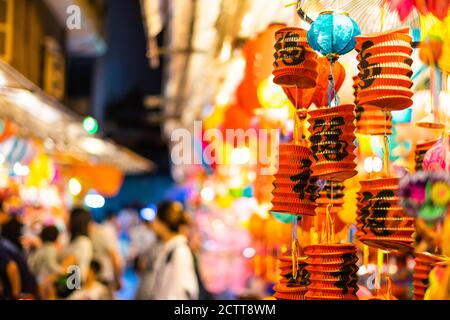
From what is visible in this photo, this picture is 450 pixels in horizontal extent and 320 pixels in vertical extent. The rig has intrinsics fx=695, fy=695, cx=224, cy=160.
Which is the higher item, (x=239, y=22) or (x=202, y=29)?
(x=202, y=29)

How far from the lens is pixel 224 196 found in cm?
1249

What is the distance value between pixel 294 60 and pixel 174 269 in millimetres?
2788

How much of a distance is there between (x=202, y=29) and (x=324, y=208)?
20.0 ft

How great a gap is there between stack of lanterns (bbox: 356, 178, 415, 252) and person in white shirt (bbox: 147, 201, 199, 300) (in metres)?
2.45

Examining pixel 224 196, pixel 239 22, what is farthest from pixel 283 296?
pixel 224 196

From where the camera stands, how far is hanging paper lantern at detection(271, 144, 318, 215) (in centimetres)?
304

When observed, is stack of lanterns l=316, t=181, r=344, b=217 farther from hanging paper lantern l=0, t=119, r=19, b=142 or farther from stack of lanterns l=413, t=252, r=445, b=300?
hanging paper lantern l=0, t=119, r=19, b=142

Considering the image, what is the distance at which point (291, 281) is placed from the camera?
10.3 feet

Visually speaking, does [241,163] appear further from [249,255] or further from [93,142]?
[93,142]

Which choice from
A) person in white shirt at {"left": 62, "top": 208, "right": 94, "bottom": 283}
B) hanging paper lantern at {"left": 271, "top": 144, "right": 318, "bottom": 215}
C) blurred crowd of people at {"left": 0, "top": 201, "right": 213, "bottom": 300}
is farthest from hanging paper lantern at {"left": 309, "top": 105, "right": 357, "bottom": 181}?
person in white shirt at {"left": 62, "top": 208, "right": 94, "bottom": 283}

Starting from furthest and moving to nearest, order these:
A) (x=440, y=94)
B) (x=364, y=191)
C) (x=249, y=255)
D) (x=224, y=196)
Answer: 1. (x=224, y=196)
2. (x=249, y=255)
3. (x=440, y=94)
4. (x=364, y=191)

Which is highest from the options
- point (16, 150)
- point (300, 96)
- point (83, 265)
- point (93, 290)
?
point (16, 150)
